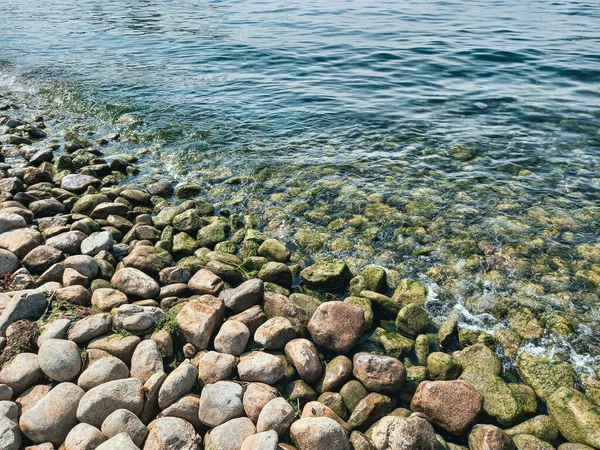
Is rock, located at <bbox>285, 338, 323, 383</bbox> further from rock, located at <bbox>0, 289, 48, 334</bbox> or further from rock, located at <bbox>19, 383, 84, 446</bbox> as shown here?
rock, located at <bbox>0, 289, 48, 334</bbox>

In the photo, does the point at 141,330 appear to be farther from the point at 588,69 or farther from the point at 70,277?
the point at 588,69

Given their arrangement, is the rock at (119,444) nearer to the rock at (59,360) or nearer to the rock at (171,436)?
the rock at (171,436)

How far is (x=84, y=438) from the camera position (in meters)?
3.54

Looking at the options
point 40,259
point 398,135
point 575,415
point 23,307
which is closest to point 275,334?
point 23,307

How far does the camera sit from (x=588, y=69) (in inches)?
631

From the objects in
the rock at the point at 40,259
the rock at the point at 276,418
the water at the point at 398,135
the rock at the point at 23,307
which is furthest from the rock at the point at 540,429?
the rock at the point at 40,259

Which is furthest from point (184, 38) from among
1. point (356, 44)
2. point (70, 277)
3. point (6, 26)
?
point (70, 277)

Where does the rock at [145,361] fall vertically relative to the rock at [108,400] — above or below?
Answer: below

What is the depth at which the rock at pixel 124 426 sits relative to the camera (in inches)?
142

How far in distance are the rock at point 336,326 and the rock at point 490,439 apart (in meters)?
1.50

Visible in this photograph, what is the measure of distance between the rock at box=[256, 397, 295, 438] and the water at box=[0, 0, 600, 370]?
2.75m

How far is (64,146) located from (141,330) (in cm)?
770

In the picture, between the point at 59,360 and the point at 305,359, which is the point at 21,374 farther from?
the point at 305,359

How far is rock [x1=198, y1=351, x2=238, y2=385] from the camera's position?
4.32 metres
